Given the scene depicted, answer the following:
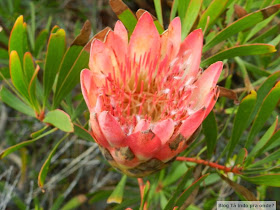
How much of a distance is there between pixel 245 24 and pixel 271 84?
0.49 ft

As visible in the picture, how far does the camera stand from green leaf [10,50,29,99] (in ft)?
2.35

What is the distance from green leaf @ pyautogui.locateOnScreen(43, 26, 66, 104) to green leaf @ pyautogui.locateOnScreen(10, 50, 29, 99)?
0.06 metres

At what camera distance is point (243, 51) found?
30.8 inches

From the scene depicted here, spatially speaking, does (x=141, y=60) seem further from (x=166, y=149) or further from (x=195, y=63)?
(x=166, y=149)

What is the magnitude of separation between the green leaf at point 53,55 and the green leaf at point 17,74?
6cm

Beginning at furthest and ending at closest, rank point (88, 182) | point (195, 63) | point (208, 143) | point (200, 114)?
point (88, 182), point (208, 143), point (195, 63), point (200, 114)

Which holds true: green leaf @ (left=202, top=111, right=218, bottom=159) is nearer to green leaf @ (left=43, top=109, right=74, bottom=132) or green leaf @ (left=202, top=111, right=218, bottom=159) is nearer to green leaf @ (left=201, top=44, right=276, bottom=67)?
green leaf @ (left=201, top=44, right=276, bottom=67)

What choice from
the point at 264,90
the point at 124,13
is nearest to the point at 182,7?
the point at 124,13

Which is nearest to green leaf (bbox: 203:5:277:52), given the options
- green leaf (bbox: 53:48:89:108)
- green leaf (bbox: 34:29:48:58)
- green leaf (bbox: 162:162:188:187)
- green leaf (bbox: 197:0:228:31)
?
green leaf (bbox: 197:0:228:31)

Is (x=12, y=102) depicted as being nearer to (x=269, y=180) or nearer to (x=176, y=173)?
(x=176, y=173)

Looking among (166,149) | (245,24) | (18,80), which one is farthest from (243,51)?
(18,80)

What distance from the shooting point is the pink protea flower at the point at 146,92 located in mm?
632

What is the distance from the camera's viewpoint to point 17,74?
745 mm

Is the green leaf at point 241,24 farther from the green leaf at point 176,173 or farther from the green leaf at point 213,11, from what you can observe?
the green leaf at point 176,173
